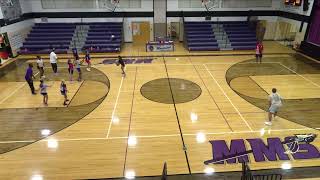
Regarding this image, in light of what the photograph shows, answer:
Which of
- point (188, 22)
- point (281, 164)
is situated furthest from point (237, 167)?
point (188, 22)

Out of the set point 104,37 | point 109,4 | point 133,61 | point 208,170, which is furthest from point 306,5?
point 208,170

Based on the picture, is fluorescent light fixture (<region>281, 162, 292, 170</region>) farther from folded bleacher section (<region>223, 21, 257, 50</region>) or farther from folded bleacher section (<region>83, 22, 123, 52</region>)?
folded bleacher section (<region>83, 22, 123, 52</region>)

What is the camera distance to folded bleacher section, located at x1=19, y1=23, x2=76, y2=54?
22.5m

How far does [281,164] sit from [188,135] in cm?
340

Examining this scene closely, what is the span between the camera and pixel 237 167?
8.54 meters

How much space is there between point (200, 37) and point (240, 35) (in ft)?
12.5

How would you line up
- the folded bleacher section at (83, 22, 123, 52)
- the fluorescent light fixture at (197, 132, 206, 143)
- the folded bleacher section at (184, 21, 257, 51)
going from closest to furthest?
1. the fluorescent light fixture at (197, 132, 206, 143)
2. the folded bleacher section at (83, 22, 123, 52)
3. the folded bleacher section at (184, 21, 257, 51)

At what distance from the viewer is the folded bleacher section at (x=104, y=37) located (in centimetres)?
2289

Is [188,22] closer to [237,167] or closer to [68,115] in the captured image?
[68,115]

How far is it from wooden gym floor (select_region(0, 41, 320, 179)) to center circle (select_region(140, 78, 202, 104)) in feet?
0.18

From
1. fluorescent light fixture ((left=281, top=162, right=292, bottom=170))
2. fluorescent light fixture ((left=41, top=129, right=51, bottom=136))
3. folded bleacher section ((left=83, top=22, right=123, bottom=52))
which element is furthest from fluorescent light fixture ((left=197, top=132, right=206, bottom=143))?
folded bleacher section ((left=83, top=22, right=123, bottom=52))

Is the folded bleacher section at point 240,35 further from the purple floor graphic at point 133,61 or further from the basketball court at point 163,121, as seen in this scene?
the purple floor graphic at point 133,61

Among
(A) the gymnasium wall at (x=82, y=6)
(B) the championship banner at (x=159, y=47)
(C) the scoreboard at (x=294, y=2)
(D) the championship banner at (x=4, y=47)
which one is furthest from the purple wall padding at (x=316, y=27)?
(D) the championship banner at (x=4, y=47)

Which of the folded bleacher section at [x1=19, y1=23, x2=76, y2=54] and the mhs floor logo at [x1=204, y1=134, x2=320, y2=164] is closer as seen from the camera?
the mhs floor logo at [x1=204, y1=134, x2=320, y2=164]
